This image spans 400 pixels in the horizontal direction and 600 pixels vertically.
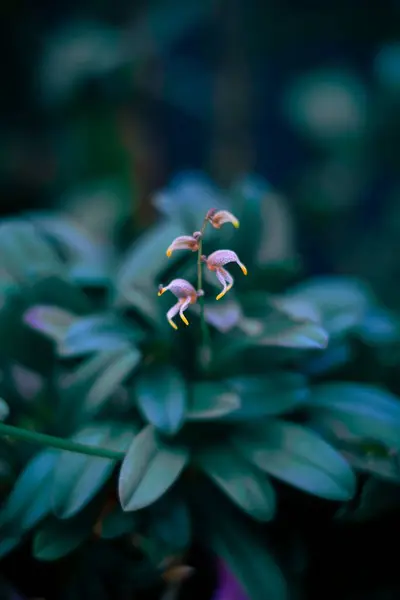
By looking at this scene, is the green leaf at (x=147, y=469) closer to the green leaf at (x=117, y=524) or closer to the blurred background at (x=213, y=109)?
the green leaf at (x=117, y=524)

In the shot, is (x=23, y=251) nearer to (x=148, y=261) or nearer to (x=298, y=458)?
(x=148, y=261)

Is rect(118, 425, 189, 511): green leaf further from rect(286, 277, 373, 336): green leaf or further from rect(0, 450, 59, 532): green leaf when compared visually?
rect(286, 277, 373, 336): green leaf

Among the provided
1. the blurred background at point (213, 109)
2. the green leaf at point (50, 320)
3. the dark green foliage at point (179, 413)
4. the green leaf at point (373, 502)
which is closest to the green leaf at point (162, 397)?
the dark green foliage at point (179, 413)

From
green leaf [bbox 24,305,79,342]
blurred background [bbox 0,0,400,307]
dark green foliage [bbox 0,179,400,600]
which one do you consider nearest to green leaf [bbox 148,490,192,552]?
dark green foliage [bbox 0,179,400,600]

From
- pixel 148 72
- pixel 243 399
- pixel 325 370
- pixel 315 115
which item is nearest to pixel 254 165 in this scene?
pixel 315 115

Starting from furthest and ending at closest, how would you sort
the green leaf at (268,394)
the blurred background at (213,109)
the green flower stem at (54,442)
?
the blurred background at (213,109) → the green leaf at (268,394) → the green flower stem at (54,442)

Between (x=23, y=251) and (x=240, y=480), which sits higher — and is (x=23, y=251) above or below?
above

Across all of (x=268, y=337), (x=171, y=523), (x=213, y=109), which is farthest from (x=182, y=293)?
(x=213, y=109)
